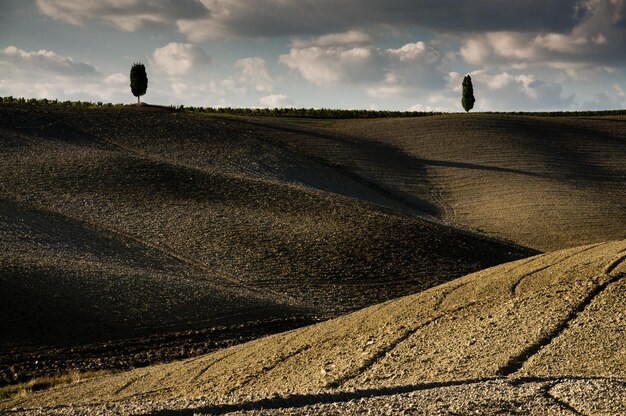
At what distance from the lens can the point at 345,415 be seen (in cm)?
984

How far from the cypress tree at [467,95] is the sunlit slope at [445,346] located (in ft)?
236

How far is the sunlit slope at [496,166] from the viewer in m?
44.8

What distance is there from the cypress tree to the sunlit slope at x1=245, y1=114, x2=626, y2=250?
46.6ft

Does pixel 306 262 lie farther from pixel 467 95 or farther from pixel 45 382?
pixel 467 95

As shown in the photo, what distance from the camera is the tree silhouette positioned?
79.5 m

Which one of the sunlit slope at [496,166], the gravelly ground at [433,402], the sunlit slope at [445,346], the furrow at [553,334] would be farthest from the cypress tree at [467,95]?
the gravelly ground at [433,402]

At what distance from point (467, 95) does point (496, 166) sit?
32.6 metres

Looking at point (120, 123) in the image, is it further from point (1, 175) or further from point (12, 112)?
point (1, 175)

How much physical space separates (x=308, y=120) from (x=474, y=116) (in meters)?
14.7

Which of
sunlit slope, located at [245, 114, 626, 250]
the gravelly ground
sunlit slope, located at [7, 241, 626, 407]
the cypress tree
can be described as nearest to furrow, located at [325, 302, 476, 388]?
sunlit slope, located at [7, 241, 626, 407]

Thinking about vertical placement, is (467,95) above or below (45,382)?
above

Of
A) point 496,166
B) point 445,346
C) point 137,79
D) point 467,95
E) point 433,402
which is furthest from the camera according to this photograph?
point 467,95

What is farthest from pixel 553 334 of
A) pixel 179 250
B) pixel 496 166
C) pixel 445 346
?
pixel 496 166

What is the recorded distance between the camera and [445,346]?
47.4ft
